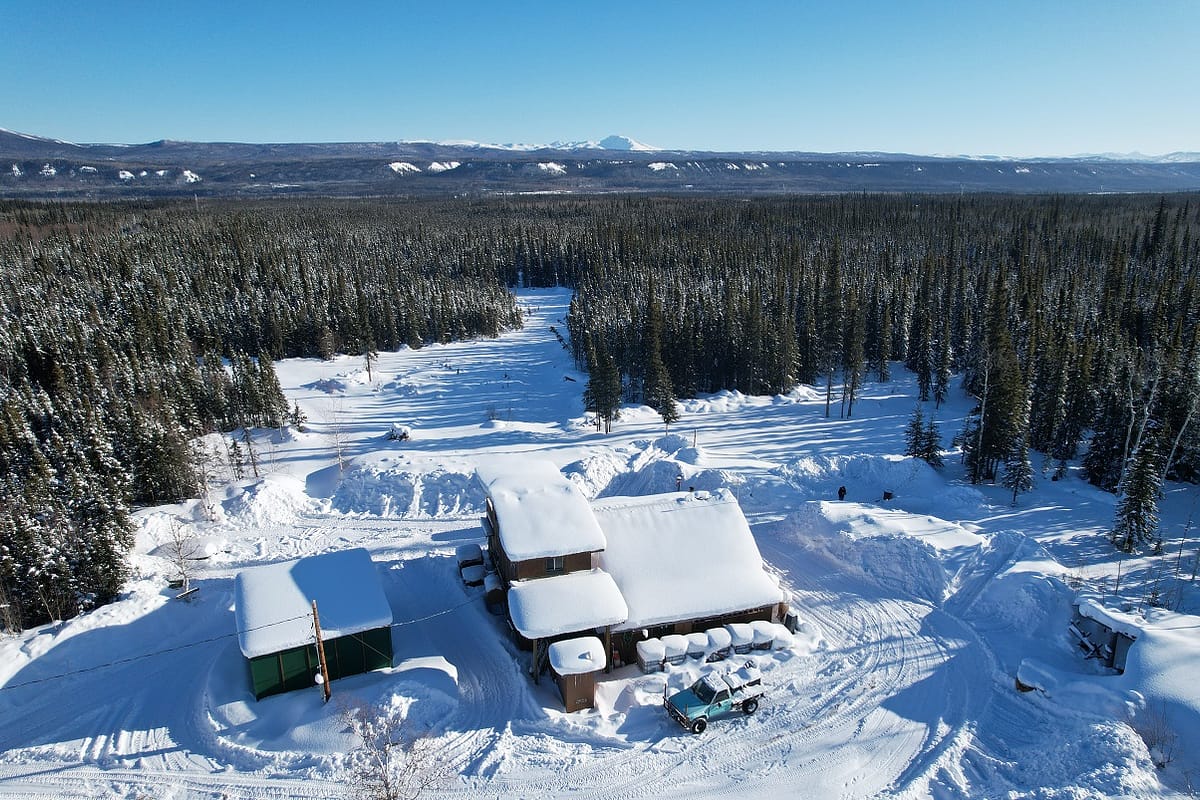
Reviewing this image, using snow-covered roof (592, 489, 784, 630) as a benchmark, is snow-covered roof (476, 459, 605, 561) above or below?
above

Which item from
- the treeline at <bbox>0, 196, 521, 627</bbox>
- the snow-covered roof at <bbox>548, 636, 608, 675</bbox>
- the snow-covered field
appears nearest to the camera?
the snow-covered field

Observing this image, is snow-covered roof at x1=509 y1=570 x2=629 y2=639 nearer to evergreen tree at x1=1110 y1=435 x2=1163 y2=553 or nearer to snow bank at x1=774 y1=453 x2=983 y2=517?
snow bank at x1=774 y1=453 x2=983 y2=517

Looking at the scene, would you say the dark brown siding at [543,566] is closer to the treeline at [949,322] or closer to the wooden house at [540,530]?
the wooden house at [540,530]

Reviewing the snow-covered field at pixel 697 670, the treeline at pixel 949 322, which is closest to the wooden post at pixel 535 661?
the snow-covered field at pixel 697 670

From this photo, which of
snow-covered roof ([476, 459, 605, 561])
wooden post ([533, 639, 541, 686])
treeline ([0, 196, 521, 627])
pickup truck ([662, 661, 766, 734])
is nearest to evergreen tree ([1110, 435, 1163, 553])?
pickup truck ([662, 661, 766, 734])

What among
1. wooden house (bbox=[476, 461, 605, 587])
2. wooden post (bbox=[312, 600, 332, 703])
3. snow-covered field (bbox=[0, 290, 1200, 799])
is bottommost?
snow-covered field (bbox=[0, 290, 1200, 799])
